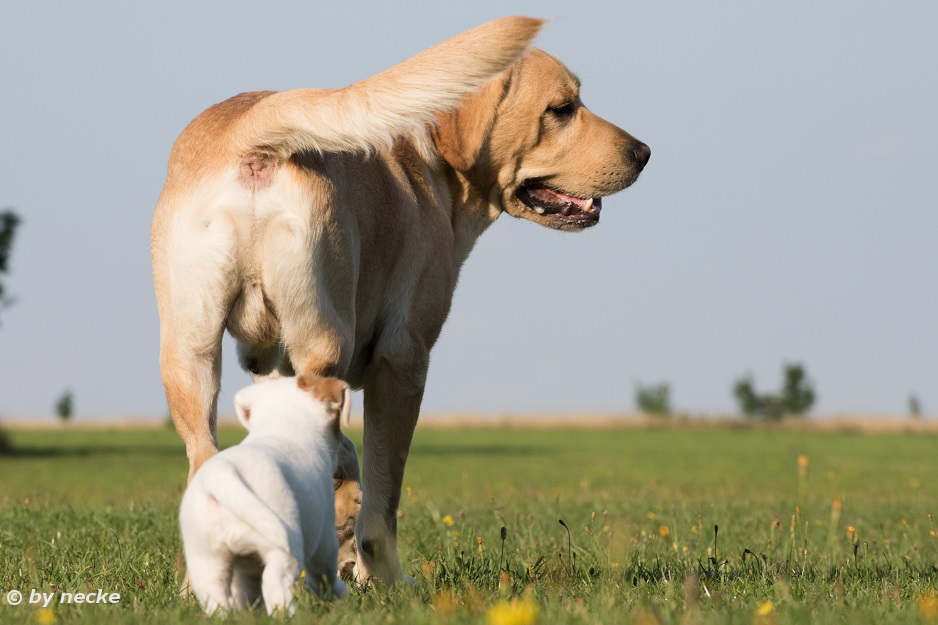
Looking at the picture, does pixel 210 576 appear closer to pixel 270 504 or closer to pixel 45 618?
pixel 270 504

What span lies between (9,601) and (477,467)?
19.4 m

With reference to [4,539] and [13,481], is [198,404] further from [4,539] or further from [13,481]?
[13,481]

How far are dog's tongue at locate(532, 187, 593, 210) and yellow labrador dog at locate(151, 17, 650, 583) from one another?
2.57ft

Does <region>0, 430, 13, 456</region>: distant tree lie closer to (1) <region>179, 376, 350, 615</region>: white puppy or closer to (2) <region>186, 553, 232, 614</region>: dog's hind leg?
(1) <region>179, 376, 350, 615</region>: white puppy

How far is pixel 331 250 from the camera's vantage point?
4.28m

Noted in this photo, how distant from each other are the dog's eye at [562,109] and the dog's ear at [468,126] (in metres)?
0.31

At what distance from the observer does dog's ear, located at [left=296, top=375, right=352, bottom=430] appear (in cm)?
384

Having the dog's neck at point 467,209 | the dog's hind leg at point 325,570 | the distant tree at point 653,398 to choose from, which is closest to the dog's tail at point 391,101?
the dog's neck at point 467,209

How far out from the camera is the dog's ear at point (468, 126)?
568 cm

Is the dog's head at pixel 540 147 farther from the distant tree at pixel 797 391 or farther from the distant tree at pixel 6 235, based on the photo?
the distant tree at pixel 797 391

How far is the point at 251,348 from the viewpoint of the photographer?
4891 mm

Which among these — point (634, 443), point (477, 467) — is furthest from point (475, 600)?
point (634, 443)

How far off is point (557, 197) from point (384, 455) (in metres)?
1.92
